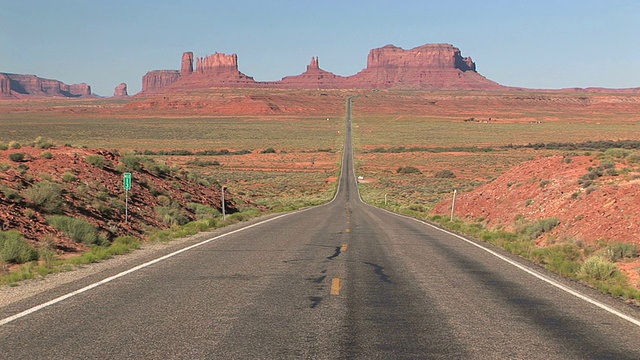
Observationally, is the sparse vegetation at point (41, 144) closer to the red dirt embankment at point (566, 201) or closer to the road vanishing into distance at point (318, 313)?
the road vanishing into distance at point (318, 313)

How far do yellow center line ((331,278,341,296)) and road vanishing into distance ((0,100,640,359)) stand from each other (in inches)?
1.2

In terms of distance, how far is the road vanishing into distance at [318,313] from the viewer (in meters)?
6.28

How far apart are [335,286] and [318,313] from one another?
193cm

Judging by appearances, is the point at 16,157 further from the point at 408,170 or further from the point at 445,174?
the point at 408,170

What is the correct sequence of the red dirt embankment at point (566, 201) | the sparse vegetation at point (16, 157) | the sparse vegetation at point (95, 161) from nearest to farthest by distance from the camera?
the red dirt embankment at point (566, 201) < the sparse vegetation at point (16, 157) < the sparse vegetation at point (95, 161)

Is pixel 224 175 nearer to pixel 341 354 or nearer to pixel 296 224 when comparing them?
pixel 296 224

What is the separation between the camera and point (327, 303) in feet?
27.7

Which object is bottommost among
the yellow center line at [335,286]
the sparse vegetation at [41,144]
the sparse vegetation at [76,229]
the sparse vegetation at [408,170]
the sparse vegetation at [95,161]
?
the sparse vegetation at [408,170]

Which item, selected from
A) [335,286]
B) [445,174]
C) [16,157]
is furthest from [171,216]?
[445,174]

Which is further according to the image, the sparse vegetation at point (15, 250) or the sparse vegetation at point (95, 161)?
the sparse vegetation at point (95, 161)

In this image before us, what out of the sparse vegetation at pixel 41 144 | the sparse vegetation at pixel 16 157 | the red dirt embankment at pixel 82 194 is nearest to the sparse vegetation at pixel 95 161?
the red dirt embankment at pixel 82 194

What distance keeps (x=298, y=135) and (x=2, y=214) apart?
118 m

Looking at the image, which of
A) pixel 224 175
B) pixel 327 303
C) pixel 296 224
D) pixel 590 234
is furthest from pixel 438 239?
pixel 224 175

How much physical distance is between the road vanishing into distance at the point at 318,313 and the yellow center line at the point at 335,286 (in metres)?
0.03
